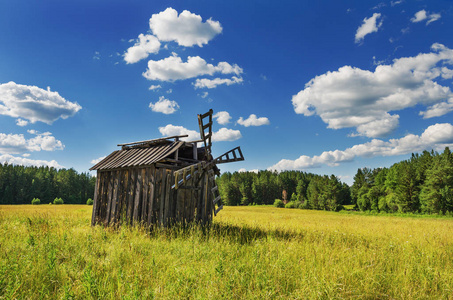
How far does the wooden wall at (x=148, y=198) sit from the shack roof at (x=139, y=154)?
0.38 m

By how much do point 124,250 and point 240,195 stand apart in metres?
88.0

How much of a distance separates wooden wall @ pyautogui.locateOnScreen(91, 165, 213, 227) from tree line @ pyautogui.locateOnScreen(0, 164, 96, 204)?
267 feet

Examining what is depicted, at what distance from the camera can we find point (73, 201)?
8281 centimetres

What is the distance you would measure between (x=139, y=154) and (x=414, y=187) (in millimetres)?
56876

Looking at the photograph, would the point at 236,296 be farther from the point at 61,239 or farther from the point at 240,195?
the point at 240,195

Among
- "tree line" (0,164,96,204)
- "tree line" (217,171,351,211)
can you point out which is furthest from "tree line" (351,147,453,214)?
"tree line" (0,164,96,204)

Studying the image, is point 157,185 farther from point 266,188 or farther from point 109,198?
point 266,188

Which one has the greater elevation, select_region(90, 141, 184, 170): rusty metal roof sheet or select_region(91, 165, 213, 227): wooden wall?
select_region(90, 141, 184, 170): rusty metal roof sheet

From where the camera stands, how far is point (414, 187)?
168 ft

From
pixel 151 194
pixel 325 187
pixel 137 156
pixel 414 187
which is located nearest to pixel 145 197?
pixel 151 194

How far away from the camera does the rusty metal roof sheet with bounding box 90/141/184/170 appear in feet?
37.2

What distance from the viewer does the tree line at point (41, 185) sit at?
75250 millimetres

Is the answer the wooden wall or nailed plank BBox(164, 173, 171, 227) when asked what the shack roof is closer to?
the wooden wall

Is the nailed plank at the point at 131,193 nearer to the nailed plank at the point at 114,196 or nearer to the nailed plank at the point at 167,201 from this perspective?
the nailed plank at the point at 114,196
